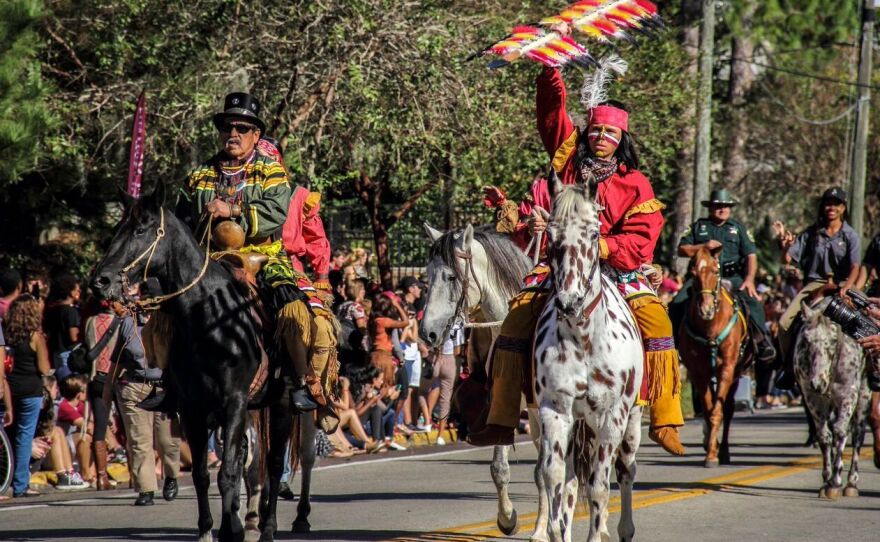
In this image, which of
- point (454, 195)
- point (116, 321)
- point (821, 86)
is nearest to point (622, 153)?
point (116, 321)

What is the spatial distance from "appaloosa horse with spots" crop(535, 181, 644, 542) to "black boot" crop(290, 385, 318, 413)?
2.37 metres

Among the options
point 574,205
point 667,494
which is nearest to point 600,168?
point 574,205

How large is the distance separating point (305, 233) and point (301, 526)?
2.31m

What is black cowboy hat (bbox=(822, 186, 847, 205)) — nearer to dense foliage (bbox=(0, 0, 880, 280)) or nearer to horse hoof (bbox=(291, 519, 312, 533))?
dense foliage (bbox=(0, 0, 880, 280))

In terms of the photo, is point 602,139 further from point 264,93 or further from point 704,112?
point 704,112

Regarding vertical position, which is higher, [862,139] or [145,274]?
[862,139]

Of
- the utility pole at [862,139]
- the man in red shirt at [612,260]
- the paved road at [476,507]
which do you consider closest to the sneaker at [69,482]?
the paved road at [476,507]

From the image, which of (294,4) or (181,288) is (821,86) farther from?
(181,288)

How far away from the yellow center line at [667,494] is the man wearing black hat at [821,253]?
3.27ft

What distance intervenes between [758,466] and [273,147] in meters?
7.38

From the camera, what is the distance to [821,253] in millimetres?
15055

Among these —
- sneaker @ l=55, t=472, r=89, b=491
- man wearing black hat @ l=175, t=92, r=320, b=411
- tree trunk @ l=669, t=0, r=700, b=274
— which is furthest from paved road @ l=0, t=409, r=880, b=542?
tree trunk @ l=669, t=0, r=700, b=274

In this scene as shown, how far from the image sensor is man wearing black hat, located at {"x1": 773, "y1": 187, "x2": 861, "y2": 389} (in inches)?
580

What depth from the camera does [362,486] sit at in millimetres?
14133
